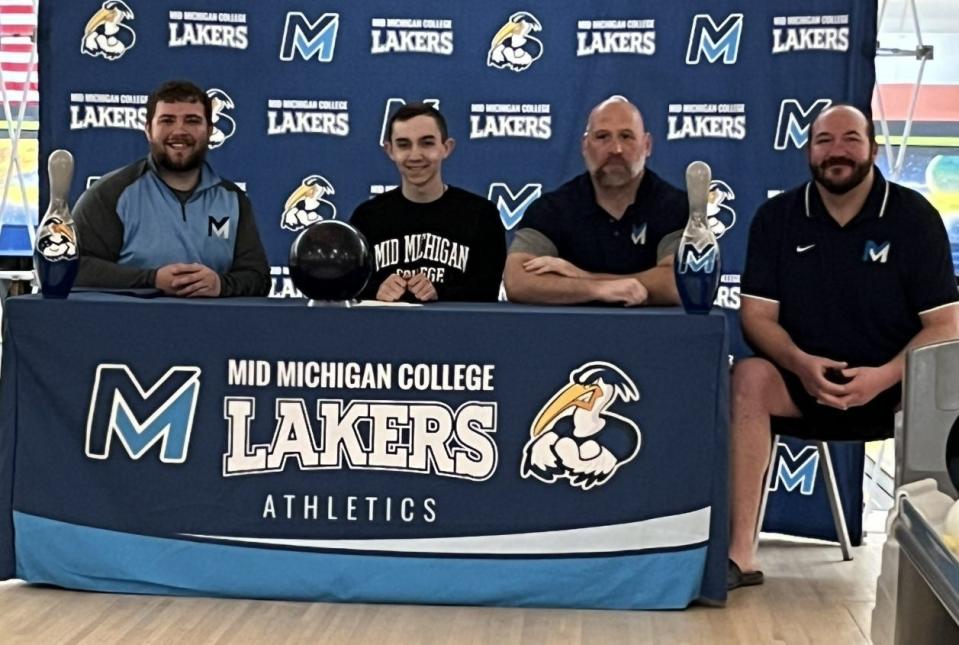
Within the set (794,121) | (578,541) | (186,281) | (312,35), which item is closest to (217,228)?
(186,281)

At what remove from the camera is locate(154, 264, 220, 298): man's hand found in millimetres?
3762

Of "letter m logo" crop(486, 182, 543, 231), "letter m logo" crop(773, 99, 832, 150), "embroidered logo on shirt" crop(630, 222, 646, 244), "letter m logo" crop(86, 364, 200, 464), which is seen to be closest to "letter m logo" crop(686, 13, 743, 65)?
"letter m logo" crop(773, 99, 832, 150)

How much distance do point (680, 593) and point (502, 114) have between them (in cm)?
198

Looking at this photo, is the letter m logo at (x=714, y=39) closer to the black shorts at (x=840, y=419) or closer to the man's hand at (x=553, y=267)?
the man's hand at (x=553, y=267)

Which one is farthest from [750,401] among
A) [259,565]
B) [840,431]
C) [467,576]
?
[259,565]

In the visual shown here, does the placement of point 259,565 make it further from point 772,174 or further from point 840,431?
point 772,174

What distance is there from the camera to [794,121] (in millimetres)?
4598

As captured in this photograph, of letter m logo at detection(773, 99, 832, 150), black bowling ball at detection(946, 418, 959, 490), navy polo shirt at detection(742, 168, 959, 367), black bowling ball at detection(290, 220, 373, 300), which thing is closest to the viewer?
black bowling ball at detection(946, 418, 959, 490)

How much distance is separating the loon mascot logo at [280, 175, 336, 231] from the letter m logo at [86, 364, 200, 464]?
155 centimetres

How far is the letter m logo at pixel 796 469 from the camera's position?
15.1 ft

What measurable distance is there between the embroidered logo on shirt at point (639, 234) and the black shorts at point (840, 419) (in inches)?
20.8

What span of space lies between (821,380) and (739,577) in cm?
55

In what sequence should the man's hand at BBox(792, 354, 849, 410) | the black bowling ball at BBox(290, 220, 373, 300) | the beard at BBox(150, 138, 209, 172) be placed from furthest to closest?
the beard at BBox(150, 138, 209, 172) → the man's hand at BBox(792, 354, 849, 410) → the black bowling ball at BBox(290, 220, 373, 300)

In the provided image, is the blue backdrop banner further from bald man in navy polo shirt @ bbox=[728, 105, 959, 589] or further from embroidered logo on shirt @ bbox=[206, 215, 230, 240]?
embroidered logo on shirt @ bbox=[206, 215, 230, 240]
